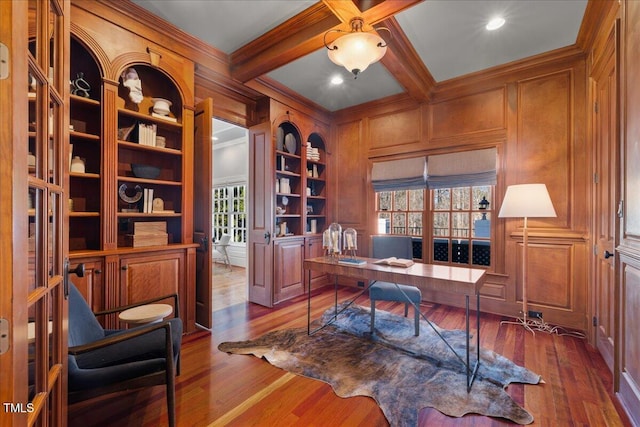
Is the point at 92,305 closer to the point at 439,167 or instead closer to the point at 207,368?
the point at 207,368

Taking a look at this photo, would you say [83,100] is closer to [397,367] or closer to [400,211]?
[397,367]

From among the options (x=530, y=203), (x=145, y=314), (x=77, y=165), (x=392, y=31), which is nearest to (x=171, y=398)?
(x=145, y=314)

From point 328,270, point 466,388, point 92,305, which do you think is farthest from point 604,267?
point 92,305

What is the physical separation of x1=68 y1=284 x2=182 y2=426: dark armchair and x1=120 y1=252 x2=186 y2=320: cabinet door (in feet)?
2.19

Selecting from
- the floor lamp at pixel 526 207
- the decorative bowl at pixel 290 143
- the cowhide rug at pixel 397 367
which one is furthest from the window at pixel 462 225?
the decorative bowl at pixel 290 143

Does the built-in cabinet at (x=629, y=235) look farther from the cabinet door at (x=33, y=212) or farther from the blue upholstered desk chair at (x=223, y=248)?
the blue upholstered desk chair at (x=223, y=248)

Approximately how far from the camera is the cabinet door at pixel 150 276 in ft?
8.34

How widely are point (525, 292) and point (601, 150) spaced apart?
163 cm

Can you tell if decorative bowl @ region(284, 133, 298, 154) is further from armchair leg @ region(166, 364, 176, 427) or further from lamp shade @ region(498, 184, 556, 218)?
armchair leg @ region(166, 364, 176, 427)

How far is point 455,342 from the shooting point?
109 inches

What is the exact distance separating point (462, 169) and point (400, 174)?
866mm

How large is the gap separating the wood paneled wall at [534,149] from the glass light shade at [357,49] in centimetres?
225

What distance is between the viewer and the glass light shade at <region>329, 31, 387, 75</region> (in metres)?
2.10

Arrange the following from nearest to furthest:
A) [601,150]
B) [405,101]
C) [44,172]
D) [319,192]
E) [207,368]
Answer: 1. [44,172]
2. [207,368]
3. [601,150]
4. [405,101]
5. [319,192]
